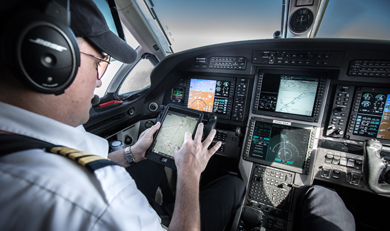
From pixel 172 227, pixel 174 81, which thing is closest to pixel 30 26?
pixel 172 227

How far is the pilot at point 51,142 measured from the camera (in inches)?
15.2

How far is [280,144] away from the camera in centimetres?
168

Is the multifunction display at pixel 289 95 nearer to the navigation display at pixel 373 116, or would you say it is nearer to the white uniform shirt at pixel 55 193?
the navigation display at pixel 373 116

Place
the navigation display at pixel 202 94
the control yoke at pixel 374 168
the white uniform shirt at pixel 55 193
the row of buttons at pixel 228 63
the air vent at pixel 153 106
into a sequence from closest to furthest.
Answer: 1. the white uniform shirt at pixel 55 193
2. the control yoke at pixel 374 168
3. the row of buttons at pixel 228 63
4. the navigation display at pixel 202 94
5. the air vent at pixel 153 106

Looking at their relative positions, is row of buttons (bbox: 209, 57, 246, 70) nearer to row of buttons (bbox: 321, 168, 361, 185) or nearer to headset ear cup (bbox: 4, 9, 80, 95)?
row of buttons (bbox: 321, 168, 361, 185)

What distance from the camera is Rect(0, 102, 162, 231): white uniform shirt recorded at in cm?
38

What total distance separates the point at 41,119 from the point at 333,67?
73.1 inches

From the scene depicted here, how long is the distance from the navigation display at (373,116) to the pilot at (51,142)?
5.30 ft

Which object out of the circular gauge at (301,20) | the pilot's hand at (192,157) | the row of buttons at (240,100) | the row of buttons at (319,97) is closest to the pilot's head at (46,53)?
the pilot's hand at (192,157)

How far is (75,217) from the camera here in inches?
16.0

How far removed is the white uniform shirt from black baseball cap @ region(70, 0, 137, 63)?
0.33 meters

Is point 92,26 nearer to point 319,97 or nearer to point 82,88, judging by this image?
point 82,88

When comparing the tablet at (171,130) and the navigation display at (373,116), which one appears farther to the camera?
the navigation display at (373,116)

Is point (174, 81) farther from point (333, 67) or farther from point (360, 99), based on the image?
point (360, 99)
